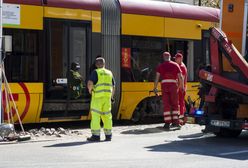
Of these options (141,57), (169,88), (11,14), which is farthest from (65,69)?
(169,88)

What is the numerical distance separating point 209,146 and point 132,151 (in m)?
1.70

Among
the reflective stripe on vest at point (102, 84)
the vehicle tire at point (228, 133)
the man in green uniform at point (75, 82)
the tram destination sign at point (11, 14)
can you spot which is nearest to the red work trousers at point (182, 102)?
the vehicle tire at point (228, 133)

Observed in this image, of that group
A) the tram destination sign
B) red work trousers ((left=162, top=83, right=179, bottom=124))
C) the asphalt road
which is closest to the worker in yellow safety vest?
Result: the asphalt road

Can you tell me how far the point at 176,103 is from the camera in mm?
13344

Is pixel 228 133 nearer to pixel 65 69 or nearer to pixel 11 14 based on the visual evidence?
pixel 65 69

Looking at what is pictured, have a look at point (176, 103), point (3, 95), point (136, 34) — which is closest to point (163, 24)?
point (136, 34)

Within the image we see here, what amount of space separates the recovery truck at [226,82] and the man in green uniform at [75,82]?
3024mm

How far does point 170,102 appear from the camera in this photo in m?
13.4

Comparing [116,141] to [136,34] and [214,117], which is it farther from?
[136,34]

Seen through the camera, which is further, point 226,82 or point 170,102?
point 170,102

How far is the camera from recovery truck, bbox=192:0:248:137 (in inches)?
432

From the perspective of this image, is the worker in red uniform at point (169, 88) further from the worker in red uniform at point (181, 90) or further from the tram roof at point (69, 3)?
the tram roof at point (69, 3)

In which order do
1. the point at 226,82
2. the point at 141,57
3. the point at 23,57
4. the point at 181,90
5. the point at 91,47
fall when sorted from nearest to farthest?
the point at 226,82 < the point at 23,57 < the point at 91,47 < the point at 181,90 < the point at 141,57

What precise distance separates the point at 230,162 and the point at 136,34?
5.95 m
